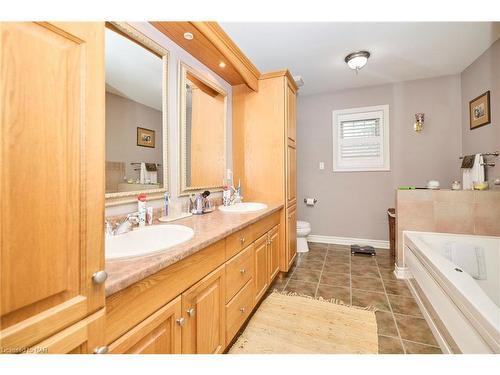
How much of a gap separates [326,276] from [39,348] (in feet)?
8.07

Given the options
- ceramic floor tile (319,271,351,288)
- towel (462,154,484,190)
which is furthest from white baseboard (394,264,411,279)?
towel (462,154,484,190)

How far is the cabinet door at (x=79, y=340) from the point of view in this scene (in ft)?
1.57

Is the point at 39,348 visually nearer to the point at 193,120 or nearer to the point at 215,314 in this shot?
the point at 215,314

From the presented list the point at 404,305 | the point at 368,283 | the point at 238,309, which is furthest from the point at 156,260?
the point at 368,283

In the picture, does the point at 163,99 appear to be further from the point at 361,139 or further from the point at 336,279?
the point at 361,139

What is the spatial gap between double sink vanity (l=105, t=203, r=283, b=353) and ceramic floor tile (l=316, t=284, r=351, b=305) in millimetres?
769

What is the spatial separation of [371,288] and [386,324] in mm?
551

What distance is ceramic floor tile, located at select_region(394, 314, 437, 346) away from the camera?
149 centimetres

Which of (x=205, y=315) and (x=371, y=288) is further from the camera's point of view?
(x=371, y=288)

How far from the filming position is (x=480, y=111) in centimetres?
254

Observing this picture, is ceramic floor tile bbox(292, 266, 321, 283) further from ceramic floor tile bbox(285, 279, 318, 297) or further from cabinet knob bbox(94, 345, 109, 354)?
cabinet knob bbox(94, 345, 109, 354)

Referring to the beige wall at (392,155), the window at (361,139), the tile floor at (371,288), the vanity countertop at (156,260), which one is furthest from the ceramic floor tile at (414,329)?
the window at (361,139)

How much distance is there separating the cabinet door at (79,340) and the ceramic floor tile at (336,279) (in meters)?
2.18
